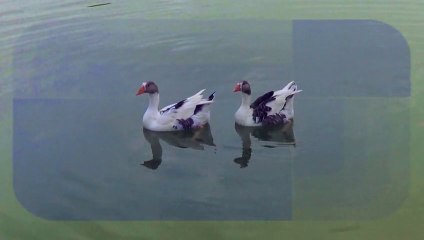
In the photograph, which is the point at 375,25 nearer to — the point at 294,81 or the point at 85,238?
the point at 294,81

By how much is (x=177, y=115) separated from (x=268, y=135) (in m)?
0.43

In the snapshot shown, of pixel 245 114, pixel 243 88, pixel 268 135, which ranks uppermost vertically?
pixel 243 88

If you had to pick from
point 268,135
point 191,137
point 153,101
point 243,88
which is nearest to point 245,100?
point 243,88

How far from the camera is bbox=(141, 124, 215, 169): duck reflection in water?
134 inches

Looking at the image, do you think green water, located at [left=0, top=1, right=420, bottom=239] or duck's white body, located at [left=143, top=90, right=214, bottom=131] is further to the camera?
duck's white body, located at [left=143, top=90, right=214, bottom=131]

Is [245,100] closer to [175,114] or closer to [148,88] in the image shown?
[175,114]

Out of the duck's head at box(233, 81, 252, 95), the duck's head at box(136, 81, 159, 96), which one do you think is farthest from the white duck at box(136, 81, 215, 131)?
the duck's head at box(233, 81, 252, 95)

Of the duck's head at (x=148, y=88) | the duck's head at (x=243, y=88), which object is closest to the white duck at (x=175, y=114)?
the duck's head at (x=148, y=88)

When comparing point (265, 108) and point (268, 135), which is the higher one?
point (265, 108)

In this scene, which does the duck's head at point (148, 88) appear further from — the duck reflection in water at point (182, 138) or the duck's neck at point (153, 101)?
the duck reflection in water at point (182, 138)

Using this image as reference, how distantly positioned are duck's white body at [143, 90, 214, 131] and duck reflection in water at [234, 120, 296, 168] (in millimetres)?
175

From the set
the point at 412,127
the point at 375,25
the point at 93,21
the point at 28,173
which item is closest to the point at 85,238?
the point at 28,173

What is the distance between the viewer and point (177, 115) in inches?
138

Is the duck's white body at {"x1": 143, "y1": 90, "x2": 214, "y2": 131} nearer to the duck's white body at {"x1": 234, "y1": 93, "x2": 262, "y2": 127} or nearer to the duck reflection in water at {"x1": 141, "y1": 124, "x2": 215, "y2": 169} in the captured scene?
the duck reflection in water at {"x1": 141, "y1": 124, "x2": 215, "y2": 169}
